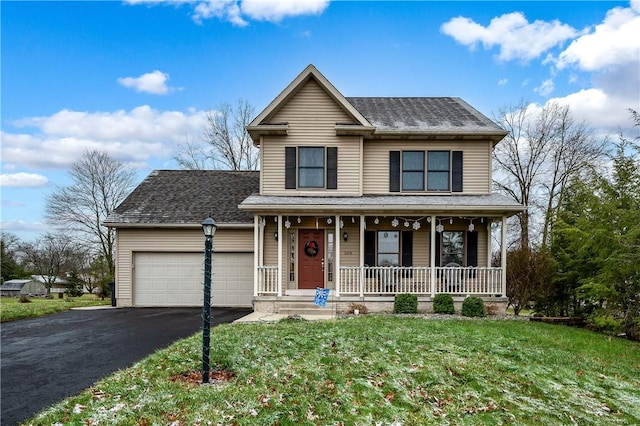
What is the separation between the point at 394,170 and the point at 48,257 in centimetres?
3658

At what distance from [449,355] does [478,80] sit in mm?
14534

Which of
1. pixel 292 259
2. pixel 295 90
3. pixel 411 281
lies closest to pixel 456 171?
pixel 411 281

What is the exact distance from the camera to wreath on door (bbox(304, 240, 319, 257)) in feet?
43.8

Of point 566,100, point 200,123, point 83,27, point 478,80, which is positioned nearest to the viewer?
point 83,27

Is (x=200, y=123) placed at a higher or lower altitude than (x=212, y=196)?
higher

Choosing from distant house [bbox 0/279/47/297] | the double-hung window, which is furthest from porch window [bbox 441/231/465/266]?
distant house [bbox 0/279/47/297]

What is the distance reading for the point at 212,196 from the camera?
50.9 feet

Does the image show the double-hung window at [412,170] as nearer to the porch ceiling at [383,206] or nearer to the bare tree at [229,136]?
the porch ceiling at [383,206]

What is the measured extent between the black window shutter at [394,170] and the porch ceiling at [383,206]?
3.52 ft

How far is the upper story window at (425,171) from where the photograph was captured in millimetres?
13367

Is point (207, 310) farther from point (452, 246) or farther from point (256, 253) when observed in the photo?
point (452, 246)

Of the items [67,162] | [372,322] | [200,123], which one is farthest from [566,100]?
[67,162]

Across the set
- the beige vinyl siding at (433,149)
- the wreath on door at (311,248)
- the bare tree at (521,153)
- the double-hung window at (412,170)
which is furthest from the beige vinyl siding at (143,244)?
the bare tree at (521,153)

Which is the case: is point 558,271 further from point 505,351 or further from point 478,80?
point 478,80
